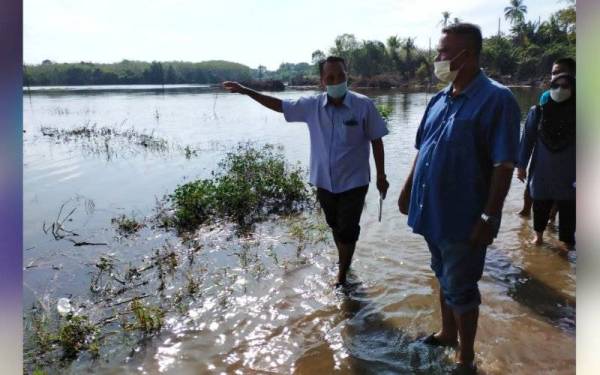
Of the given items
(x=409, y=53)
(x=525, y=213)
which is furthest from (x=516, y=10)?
(x=525, y=213)

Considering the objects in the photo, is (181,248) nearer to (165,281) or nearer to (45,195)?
(165,281)

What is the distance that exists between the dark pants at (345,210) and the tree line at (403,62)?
15.2 m

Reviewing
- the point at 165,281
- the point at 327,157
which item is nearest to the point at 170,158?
the point at 165,281

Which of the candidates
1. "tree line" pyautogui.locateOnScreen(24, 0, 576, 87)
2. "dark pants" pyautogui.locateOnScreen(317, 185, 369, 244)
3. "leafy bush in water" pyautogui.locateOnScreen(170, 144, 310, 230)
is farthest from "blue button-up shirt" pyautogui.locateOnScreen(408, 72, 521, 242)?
"tree line" pyautogui.locateOnScreen(24, 0, 576, 87)

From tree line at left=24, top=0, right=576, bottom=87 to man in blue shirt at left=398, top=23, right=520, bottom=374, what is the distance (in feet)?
54.0

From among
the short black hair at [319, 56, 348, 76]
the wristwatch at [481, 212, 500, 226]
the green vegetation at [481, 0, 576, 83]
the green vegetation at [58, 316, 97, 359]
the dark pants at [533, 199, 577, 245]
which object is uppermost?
the green vegetation at [481, 0, 576, 83]

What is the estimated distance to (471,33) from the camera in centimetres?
243

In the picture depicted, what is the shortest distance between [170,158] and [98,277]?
8.03 metres

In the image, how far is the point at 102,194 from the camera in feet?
28.4

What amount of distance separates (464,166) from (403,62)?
70018 millimetres

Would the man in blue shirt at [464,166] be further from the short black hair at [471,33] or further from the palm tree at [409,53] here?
the palm tree at [409,53]

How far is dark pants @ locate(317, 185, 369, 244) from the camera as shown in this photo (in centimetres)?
394

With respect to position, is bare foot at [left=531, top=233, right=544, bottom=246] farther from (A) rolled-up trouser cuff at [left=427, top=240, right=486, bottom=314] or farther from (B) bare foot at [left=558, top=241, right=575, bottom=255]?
(A) rolled-up trouser cuff at [left=427, top=240, right=486, bottom=314]

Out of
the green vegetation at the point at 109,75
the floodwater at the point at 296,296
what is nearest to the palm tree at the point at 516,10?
the green vegetation at the point at 109,75
